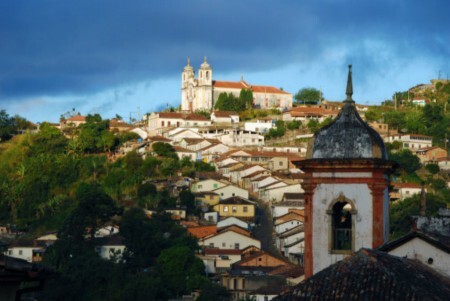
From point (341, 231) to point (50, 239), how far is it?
62.3m

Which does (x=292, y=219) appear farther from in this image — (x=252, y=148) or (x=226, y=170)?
(x=252, y=148)

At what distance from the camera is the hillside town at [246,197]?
18.2 metres

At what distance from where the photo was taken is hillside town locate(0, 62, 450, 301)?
18.2m

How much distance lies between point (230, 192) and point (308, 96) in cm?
5599

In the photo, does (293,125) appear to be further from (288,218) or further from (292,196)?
(288,218)

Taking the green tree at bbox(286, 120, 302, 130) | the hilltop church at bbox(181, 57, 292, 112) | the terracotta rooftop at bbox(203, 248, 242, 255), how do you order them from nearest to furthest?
1. the terracotta rooftop at bbox(203, 248, 242, 255)
2. the green tree at bbox(286, 120, 302, 130)
3. the hilltop church at bbox(181, 57, 292, 112)

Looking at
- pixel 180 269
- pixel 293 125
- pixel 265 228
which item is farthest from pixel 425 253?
pixel 293 125

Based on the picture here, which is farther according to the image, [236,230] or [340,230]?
[236,230]

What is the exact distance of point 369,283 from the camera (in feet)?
51.0

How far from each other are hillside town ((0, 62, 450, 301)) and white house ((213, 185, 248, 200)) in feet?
0.33

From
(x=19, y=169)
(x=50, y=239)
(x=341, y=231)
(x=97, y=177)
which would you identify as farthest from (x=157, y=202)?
(x=341, y=231)

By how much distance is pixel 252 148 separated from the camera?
370 feet

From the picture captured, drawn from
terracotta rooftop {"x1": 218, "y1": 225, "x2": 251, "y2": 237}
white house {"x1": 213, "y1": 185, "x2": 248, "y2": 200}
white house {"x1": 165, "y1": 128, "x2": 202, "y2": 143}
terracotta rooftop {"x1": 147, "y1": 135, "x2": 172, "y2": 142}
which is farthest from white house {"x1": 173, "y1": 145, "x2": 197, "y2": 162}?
terracotta rooftop {"x1": 218, "y1": 225, "x2": 251, "y2": 237}

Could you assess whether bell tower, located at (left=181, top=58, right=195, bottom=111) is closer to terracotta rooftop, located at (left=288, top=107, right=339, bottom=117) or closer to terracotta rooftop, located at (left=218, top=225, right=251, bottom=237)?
terracotta rooftop, located at (left=288, top=107, right=339, bottom=117)
